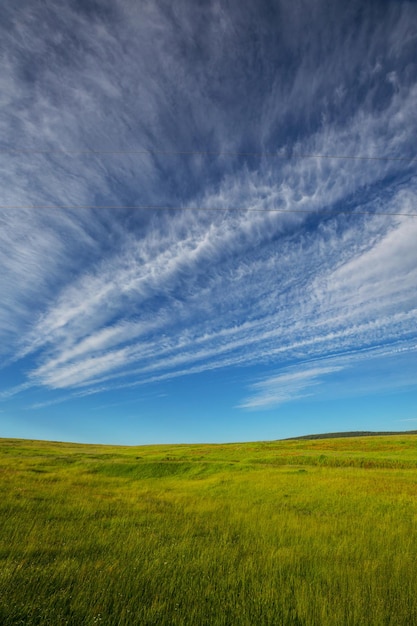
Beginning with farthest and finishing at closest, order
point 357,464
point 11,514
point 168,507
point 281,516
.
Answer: point 357,464, point 168,507, point 281,516, point 11,514

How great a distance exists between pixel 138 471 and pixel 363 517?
2244cm

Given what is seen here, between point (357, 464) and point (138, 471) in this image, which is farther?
point (357, 464)

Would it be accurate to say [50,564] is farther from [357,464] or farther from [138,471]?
[357,464]

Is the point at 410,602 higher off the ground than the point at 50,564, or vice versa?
the point at 50,564

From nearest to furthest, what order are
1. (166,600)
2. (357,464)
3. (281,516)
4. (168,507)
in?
1. (166,600)
2. (281,516)
3. (168,507)
4. (357,464)

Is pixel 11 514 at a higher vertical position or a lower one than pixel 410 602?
higher

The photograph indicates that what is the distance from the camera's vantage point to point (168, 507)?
599 inches

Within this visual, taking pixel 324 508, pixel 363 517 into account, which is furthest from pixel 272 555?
pixel 324 508

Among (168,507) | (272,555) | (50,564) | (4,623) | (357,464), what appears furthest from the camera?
(357,464)

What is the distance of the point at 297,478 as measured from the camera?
25.1 m

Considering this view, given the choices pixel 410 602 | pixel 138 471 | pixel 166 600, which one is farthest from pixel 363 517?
pixel 138 471

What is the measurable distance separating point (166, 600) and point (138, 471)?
27126 millimetres

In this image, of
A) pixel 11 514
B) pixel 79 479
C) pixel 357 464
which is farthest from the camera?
pixel 357 464

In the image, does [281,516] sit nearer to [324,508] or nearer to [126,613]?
[324,508]
